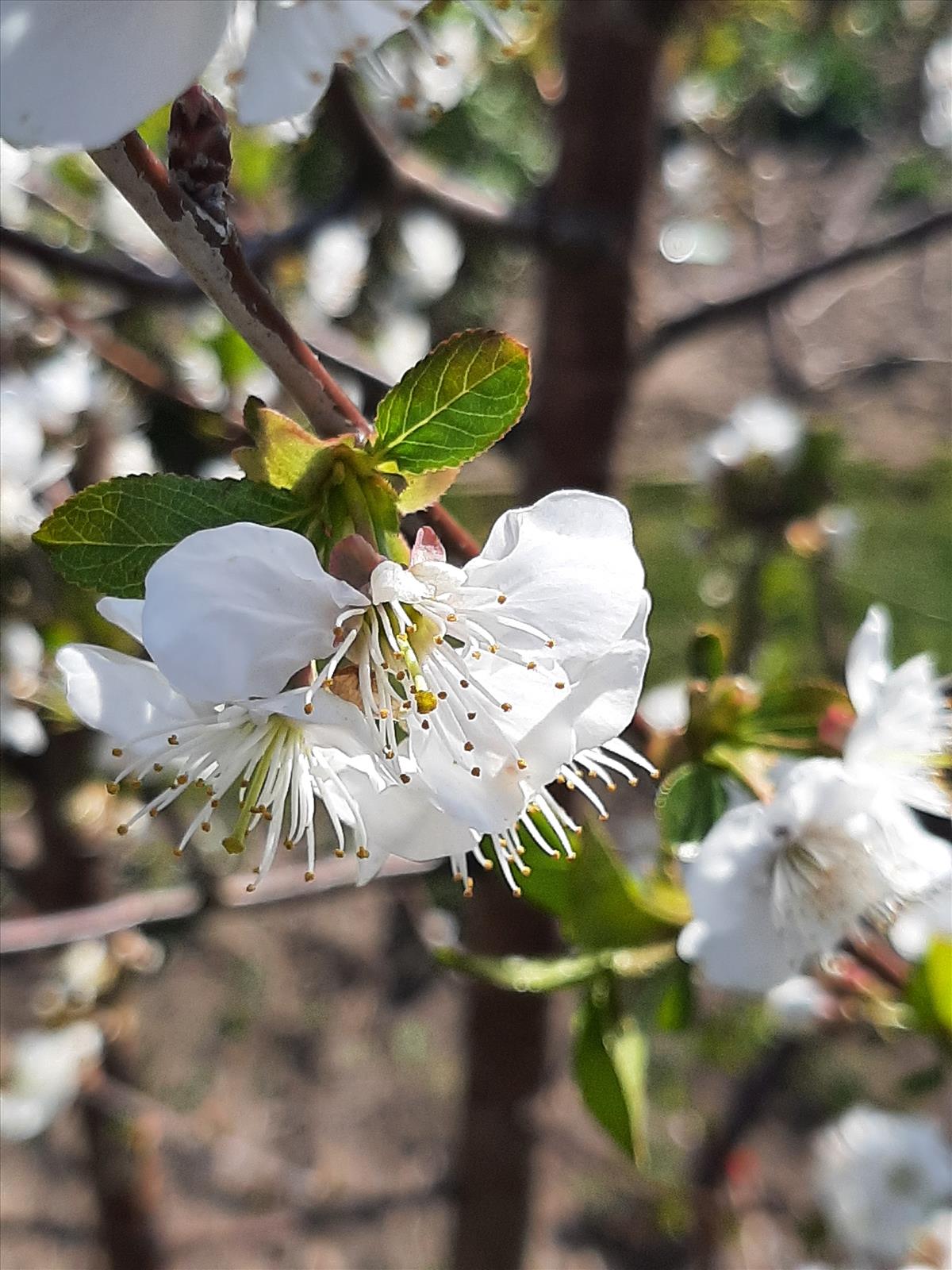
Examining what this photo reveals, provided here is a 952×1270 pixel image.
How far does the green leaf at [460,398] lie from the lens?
326 mm

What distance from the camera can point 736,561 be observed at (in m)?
1.39

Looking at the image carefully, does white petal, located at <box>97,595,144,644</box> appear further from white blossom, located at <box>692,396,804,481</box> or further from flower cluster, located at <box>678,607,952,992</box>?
white blossom, located at <box>692,396,804,481</box>

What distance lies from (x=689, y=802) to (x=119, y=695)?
9.6 inches

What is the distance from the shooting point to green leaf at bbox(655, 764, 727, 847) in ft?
1.49

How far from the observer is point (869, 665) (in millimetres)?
490

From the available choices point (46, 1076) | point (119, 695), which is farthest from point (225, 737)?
point (46, 1076)

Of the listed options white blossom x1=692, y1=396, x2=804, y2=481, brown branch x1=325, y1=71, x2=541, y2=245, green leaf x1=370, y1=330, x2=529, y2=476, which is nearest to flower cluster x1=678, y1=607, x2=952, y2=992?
green leaf x1=370, y1=330, x2=529, y2=476

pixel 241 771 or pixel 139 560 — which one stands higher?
pixel 139 560

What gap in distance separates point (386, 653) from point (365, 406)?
0.26 m

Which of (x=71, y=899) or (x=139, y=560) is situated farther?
(x=71, y=899)

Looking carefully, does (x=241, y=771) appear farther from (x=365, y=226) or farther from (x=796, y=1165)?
(x=796, y=1165)

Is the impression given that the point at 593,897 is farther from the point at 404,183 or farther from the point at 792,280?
the point at 792,280

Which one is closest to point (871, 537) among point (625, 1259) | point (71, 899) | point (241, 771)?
point (625, 1259)

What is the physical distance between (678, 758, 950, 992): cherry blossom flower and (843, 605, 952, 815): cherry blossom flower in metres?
0.01
